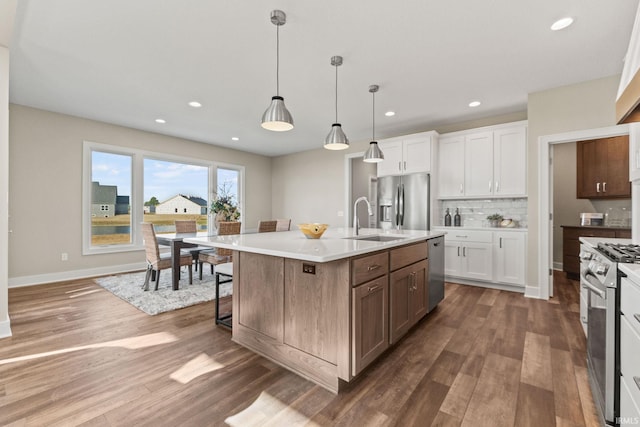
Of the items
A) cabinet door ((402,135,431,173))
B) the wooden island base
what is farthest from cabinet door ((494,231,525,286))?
the wooden island base

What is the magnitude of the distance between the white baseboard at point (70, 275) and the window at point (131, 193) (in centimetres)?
31

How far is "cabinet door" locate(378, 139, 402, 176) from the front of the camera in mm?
4988

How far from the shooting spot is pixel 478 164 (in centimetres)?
440

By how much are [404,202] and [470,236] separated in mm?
1127

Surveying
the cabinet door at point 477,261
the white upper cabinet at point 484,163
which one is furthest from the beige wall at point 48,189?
the cabinet door at point 477,261

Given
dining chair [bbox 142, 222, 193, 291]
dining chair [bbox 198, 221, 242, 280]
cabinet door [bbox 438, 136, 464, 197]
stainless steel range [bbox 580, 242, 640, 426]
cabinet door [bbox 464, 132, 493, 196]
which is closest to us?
stainless steel range [bbox 580, 242, 640, 426]

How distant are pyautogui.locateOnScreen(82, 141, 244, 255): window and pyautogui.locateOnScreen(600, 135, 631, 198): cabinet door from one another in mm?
7416

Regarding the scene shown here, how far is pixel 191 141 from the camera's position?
6090mm

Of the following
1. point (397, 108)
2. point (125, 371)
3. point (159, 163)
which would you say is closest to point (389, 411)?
point (125, 371)

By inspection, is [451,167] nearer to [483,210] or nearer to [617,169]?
[483,210]

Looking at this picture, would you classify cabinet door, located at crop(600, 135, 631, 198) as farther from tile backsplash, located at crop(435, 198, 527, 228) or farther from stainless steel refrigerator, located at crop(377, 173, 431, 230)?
stainless steel refrigerator, located at crop(377, 173, 431, 230)

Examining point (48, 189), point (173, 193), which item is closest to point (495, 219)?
point (173, 193)

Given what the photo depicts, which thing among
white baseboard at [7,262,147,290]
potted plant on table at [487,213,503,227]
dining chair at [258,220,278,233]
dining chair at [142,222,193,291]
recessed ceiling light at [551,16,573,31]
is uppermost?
recessed ceiling light at [551,16,573,31]

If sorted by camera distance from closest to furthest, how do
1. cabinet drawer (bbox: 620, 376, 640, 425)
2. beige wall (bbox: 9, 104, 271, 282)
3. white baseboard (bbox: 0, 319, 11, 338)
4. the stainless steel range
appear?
cabinet drawer (bbox: 620, 376, 640, 425) → the stainless steel range → white baseboard (bbox: 0, 319, 11, 338) → beige wall (bbox: 9, 104, 271, 282)
